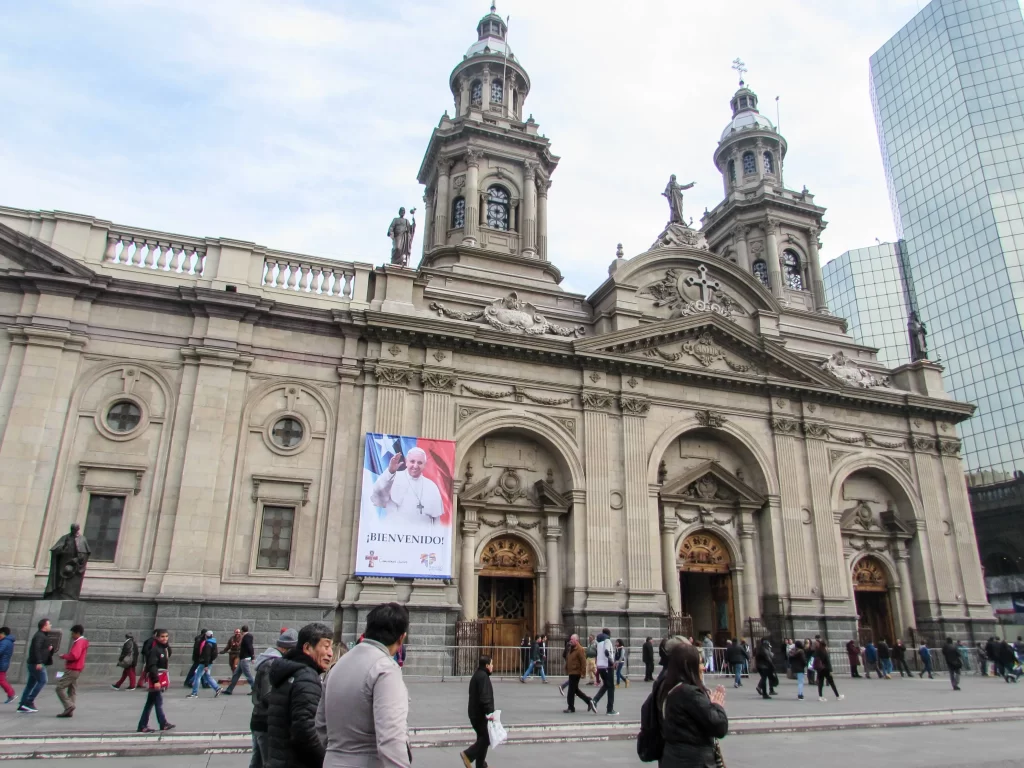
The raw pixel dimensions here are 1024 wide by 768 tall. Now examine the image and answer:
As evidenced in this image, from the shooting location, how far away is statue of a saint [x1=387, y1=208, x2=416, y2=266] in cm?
2927

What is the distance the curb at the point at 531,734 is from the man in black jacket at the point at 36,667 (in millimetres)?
3117

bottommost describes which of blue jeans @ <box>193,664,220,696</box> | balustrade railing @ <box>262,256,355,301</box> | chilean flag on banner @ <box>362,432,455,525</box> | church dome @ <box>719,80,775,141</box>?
blue jeans @ <box>193,664,220,696</box>

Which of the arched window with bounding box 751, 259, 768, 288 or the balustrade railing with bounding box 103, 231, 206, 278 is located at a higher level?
the arched window with bounding box 751, 259, 768, 288

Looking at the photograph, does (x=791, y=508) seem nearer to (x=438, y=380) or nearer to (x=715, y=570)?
(x=715, y=570)

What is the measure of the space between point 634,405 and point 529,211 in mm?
12589

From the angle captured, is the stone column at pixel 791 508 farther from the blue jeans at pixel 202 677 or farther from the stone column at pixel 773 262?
the blue jeans at pixel 202 677

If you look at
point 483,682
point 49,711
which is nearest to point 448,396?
point 49,711

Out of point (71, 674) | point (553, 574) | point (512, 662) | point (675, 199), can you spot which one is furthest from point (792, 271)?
point (71, 674)

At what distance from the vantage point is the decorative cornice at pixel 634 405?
2919cm

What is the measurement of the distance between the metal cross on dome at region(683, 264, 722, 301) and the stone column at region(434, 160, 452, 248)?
1191 centimetres

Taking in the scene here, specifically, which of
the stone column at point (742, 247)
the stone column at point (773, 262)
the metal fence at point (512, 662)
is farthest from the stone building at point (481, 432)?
the stone column at point (742, 247)

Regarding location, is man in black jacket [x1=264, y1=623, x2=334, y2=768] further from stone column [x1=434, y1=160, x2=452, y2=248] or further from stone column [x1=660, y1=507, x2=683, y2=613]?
stone column [x1=434, y1=160, x2=452, y2=248]

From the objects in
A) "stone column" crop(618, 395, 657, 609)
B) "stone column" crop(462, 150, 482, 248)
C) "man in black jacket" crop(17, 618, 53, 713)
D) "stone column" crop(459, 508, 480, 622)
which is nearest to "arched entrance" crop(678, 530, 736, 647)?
"stone column" crop(618, 395, 657, 609)

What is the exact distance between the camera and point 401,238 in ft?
97.2
